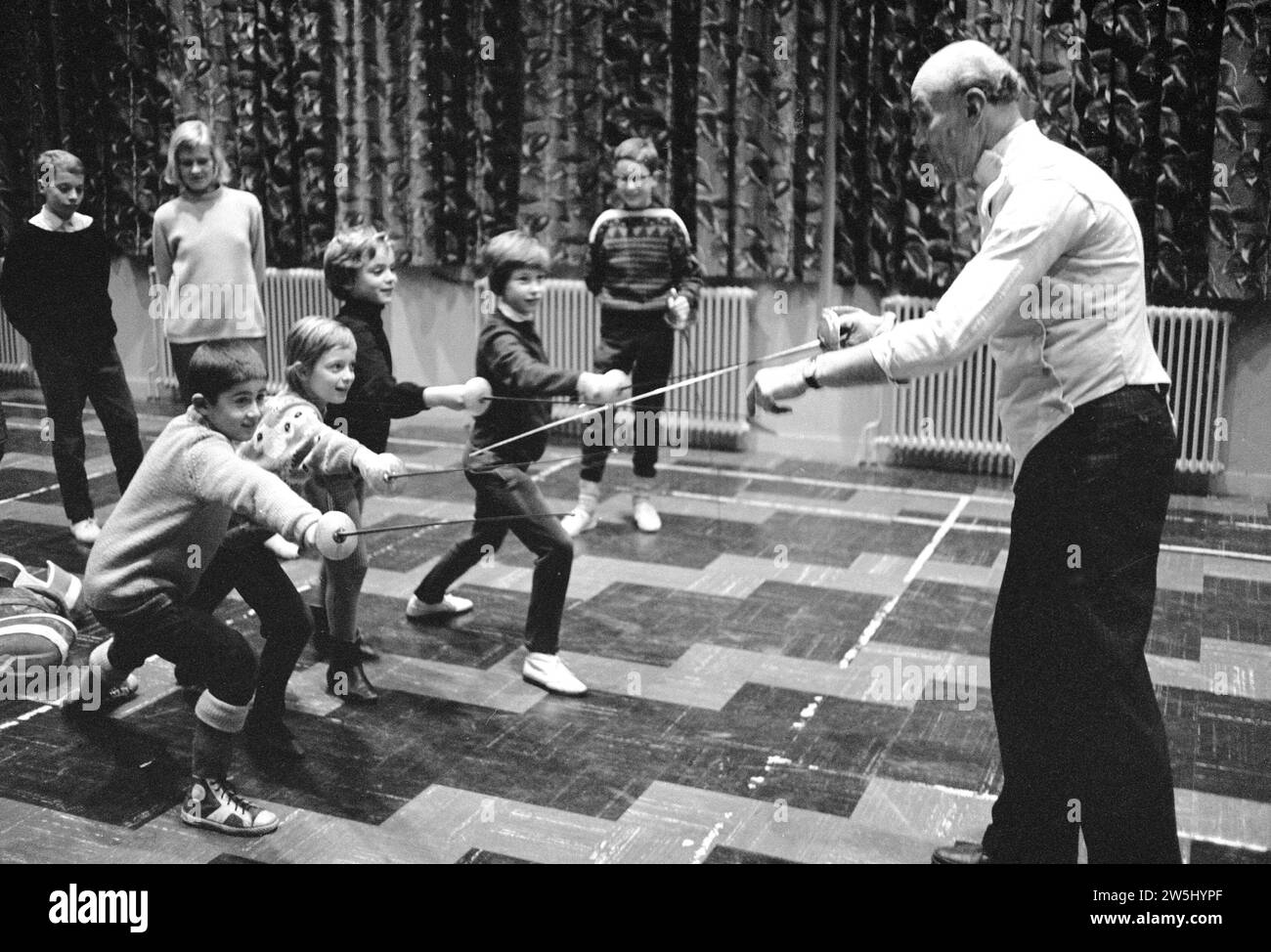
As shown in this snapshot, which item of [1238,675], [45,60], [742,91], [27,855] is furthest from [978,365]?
[45,60]

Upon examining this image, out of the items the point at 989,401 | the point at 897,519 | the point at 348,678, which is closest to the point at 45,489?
the point at 348,678

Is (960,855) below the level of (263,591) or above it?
below

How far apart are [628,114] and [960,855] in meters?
4.62

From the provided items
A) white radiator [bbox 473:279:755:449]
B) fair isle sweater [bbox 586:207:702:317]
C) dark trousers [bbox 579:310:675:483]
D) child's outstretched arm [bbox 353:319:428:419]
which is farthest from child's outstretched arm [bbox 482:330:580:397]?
white radiator [bbox 473:279:755:449]

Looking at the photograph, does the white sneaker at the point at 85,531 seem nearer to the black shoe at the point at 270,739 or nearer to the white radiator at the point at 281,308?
the black shoe at the point at 270,739

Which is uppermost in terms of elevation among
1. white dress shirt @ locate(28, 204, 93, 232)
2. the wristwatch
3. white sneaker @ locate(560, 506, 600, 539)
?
white dress shirt @ locate(28, 204, 93, 232)

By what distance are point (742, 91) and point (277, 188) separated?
9.01 feet

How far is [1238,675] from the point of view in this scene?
3.87 meters

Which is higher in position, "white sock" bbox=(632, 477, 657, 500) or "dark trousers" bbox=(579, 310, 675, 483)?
"dark trousers" bbox=(579, 310, 675, 483)

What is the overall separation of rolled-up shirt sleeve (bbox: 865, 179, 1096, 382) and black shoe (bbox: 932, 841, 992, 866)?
1.07 meters

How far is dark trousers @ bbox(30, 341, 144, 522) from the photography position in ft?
16.0

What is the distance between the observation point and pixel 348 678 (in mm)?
3648

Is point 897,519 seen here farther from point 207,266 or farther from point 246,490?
point 246,490

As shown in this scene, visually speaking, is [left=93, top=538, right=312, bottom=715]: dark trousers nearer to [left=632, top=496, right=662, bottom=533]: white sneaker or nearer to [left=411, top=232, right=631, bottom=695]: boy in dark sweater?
[left=411, top=232, right=631, bottom=695]: boy in dark sweater
